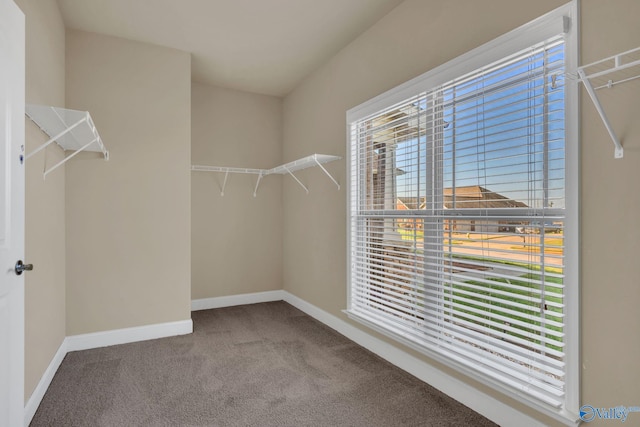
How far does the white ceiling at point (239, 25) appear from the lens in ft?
8.12

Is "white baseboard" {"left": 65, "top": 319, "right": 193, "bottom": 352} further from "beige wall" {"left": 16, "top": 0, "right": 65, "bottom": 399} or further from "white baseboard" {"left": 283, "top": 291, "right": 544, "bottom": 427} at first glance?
"white baseboard" {"left": 283, "top": 291, "right": 544, "bottom": 427}

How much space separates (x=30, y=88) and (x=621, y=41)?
2.89 m

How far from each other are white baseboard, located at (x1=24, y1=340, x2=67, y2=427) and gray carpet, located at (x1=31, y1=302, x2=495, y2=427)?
0.13ft

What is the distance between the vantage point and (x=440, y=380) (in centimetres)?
213

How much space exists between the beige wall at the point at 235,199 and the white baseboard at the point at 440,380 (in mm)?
1417

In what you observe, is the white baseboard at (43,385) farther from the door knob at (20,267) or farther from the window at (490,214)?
the window at (490,214)

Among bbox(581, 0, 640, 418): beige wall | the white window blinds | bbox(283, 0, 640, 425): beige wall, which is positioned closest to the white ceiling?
bbox(283, 0, 640, 425): beige wall

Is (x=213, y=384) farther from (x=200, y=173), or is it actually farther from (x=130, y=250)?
(x=200, y=173)

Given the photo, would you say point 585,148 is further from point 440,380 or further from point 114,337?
point 114,337

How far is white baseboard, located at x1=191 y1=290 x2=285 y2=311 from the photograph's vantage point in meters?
3.93

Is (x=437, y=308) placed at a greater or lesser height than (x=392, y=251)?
lesser

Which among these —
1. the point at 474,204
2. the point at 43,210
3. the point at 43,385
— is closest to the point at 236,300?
the point at 43,385

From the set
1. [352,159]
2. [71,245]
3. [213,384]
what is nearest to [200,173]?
[71,245]

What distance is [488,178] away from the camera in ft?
6.09
